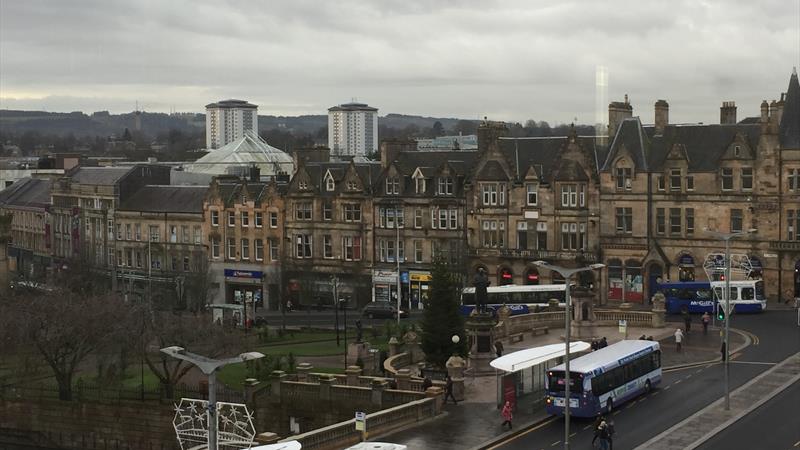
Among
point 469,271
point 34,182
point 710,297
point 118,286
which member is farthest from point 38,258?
point 710,297

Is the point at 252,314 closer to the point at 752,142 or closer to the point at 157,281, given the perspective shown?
the point at 157,281

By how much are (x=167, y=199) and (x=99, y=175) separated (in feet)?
38.2

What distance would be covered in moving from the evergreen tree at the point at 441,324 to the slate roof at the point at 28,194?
76819 mm

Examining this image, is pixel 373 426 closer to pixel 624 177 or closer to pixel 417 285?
pixel 624 177

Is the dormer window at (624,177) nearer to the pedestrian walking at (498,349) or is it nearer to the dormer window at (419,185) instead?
the dormer window at (419,185)

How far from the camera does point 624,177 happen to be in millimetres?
88188

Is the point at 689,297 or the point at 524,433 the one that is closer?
the point at 524,433

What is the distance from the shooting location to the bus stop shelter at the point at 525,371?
164 ft

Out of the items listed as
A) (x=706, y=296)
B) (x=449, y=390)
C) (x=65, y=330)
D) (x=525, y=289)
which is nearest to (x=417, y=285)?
(x=525, y=289)

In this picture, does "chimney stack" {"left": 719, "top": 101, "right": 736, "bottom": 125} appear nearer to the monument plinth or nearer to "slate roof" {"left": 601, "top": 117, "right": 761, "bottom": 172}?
"slate roof" {"left": 601, "top": 117, "right": 761, "bottom": 172}

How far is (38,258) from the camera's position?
4973 inches

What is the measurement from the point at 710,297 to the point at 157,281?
49.6m

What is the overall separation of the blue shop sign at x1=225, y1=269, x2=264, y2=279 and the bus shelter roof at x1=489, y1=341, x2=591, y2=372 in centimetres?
5039

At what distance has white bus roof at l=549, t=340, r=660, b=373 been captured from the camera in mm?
48722
